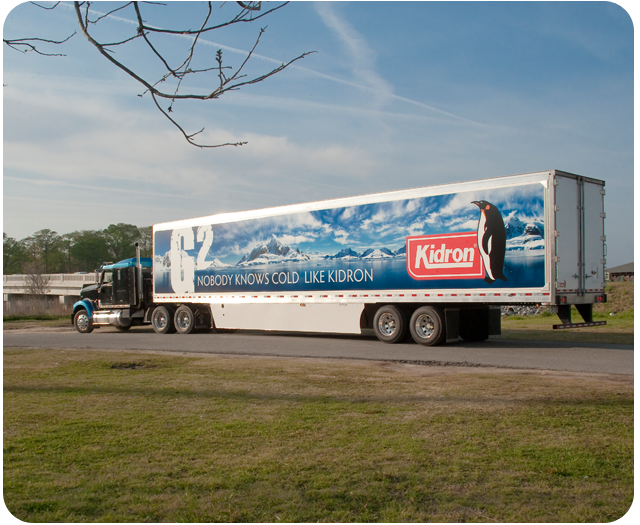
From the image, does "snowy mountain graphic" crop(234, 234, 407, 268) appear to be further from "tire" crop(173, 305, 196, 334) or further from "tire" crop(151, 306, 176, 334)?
"tire" crop(151, 306, 176, 334)

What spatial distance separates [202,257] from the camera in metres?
21.2

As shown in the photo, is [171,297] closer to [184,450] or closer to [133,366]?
[133,366]

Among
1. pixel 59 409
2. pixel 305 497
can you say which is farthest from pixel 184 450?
pixel 59 409

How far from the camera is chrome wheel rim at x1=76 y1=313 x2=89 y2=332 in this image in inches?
964

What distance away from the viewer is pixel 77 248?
102m

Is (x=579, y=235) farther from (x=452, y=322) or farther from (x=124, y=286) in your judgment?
(x=124, y=286)

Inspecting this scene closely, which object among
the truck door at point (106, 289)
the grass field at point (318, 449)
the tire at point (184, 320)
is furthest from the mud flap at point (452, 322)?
the truck door at point (106, 289)

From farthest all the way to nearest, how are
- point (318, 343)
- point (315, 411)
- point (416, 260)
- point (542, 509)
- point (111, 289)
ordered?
point (111, 289), point (318, 343), point (416, 260), point (315, 411), point (542, 509)

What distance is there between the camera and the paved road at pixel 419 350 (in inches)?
457

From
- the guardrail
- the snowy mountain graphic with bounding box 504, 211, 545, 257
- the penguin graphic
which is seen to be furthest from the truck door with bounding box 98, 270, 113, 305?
the guardrail

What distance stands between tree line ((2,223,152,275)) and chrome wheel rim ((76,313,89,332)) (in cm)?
6958

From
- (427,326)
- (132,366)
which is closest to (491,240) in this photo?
(427,326)

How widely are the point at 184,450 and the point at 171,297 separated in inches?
692

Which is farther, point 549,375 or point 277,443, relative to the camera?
point 549,375
